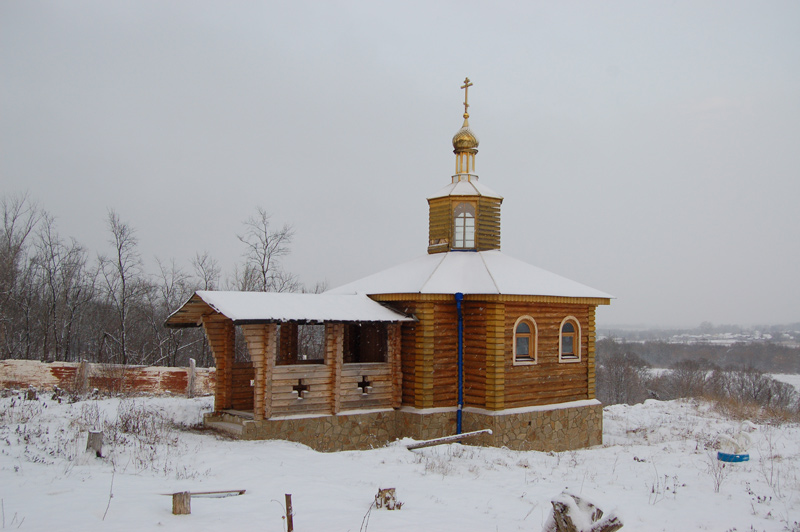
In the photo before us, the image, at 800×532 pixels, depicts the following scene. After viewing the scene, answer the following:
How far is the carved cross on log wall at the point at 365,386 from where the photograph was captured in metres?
13.6

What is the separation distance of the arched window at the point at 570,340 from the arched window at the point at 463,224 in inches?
140

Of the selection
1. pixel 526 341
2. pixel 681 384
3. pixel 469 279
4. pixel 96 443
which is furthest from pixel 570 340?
pixel 681 384

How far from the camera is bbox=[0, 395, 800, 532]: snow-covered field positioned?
6438 millimetres

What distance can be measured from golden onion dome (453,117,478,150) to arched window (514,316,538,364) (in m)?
5.86

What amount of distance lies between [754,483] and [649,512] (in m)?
2.79

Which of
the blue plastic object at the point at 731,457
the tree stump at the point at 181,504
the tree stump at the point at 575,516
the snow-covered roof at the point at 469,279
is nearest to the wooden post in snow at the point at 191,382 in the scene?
the snow-covered roof at the point at 469,279

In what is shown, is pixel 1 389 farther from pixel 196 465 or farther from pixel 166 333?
pixel 166 333

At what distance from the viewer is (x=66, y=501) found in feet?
21.3

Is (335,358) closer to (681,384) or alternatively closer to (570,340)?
(570,340)

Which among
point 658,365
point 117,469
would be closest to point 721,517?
point 117,469

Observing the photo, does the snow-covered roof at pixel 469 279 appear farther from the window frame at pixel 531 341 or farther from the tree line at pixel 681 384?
the tree line at pixel 681 384

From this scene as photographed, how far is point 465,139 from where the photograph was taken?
57.2 feet

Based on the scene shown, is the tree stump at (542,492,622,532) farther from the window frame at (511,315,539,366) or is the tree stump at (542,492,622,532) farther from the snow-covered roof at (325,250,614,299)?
the window frame at (511,315,539,366)

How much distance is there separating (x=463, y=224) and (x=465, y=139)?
8.57ft
